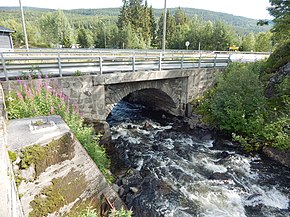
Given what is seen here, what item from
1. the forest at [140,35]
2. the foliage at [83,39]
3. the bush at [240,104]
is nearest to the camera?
the bush at [240,104]

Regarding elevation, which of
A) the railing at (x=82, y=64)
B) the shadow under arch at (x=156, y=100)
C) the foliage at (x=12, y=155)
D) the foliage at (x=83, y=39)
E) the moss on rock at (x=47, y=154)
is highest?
the foliage at (x=83, y=39)

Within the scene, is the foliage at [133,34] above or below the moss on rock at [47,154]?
above

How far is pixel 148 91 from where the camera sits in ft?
53.1

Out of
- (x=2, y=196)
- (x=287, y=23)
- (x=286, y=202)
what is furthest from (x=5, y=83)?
(x=287, y=23)

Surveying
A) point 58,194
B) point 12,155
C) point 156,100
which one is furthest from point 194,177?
point 156,100

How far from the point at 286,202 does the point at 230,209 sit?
1990 millimetres

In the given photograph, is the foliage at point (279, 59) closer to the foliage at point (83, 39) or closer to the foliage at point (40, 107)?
the foliage at point (40, 107)

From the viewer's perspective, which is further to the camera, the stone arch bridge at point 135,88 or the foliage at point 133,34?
the foliage at point 133,34

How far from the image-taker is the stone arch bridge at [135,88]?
8938 mm

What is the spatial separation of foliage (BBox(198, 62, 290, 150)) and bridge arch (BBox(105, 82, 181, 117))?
2.92 meters

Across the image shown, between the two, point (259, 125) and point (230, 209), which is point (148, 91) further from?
point (230, 209)

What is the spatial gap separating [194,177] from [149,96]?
30.9 feet

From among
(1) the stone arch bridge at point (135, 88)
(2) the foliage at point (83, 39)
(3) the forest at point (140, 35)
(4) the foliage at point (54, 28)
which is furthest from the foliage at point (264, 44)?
(4) the foliage at point (54, 28)

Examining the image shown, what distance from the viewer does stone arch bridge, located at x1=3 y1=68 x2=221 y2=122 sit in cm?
894
